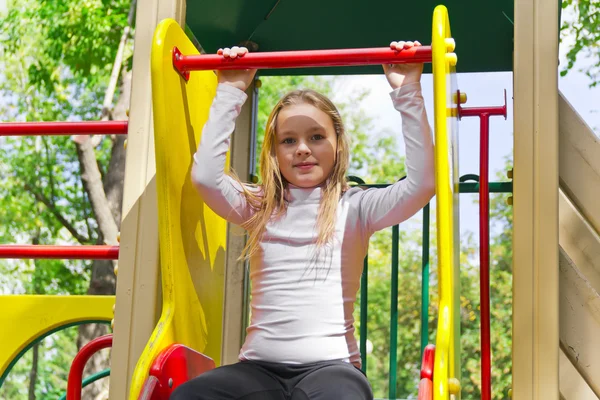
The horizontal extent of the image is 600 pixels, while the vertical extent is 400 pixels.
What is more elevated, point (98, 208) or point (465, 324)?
Result: point (98, 208)

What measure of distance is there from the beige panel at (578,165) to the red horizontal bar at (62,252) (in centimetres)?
147

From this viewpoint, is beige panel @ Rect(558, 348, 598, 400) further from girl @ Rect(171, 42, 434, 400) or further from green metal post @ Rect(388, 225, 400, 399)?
green metal post @ Rect(388, 225, 400, 399)

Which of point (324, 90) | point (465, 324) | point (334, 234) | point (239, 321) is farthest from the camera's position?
point (324, 90)

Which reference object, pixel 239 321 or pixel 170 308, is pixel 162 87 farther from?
pixel 239 321

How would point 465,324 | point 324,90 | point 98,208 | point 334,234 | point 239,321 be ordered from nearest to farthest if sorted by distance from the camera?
1. point 334,234
2. point 239,321
3. point 98,208
4. point 465,324
5. point 324,90

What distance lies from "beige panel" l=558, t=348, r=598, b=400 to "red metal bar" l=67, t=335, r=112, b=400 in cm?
146

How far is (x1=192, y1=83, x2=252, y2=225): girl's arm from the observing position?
2195 mm

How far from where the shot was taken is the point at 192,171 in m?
2.21

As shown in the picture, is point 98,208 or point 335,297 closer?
point 335,297

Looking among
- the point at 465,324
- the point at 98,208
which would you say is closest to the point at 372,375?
the point at 465,324

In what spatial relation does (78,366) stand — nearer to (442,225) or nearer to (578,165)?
(442,225)

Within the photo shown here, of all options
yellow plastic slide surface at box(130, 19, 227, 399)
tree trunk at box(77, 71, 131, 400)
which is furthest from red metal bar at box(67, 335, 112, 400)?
tree trunk at box(77, 71, 131, 400)

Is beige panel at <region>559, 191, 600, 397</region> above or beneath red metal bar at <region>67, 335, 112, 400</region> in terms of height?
above

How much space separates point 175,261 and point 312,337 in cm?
46
